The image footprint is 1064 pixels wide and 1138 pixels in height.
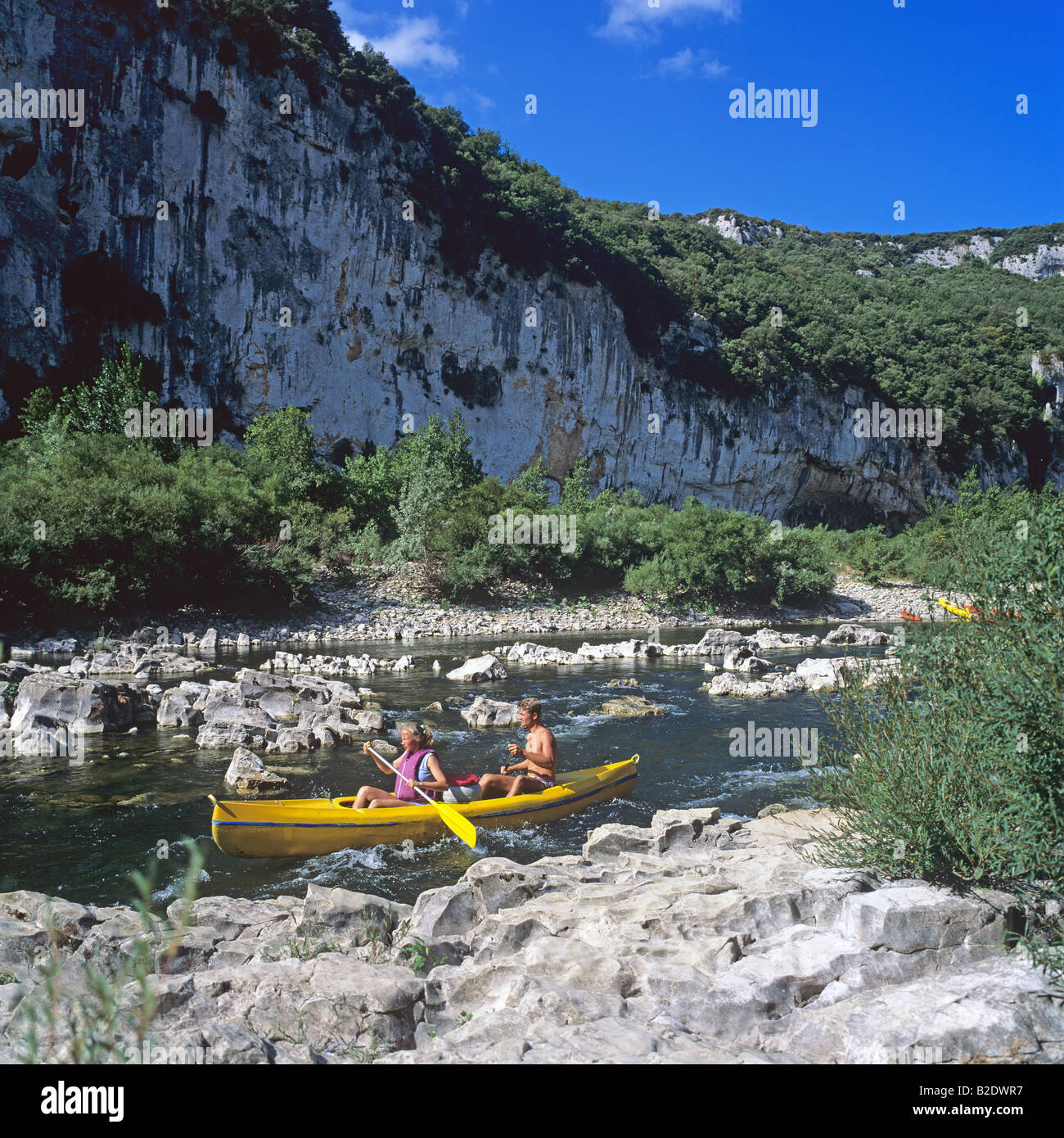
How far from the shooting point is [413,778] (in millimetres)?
7352

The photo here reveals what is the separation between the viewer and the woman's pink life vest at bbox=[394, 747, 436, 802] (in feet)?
23.8

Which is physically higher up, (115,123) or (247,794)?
(115,123)

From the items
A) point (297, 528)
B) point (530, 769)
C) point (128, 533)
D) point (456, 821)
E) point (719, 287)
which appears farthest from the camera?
point (719, 287)

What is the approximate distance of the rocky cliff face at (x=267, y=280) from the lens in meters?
29.2

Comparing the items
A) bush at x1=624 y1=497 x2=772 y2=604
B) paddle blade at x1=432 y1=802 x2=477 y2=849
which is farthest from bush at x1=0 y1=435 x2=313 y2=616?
paddle blade at x1=432 y1=802 x2=477 y2=849

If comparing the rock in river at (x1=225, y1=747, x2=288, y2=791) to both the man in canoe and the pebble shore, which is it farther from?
the pebble shore

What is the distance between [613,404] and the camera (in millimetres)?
49094

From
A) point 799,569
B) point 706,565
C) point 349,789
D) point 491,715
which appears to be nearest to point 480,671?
point 491,715

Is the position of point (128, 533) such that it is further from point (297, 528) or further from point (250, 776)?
point (250, 776)

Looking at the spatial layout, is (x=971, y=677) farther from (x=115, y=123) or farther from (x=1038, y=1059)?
(x=115, y=123)

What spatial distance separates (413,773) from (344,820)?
93 centimetres

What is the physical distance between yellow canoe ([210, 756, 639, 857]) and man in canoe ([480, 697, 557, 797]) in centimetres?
17

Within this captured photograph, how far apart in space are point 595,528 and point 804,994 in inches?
1061
